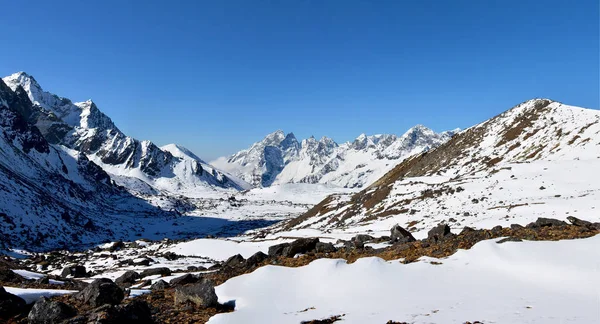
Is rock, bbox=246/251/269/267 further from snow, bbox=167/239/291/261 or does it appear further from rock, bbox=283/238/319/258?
snow, bbox=167/239/291/261

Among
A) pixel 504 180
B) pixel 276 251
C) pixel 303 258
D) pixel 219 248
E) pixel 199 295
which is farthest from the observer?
pixel 219 248

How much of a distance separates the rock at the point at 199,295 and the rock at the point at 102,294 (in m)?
2.12

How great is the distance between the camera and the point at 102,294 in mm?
12406

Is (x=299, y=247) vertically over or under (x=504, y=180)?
under

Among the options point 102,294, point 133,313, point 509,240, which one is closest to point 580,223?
point 509,240

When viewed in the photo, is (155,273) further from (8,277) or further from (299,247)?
(299,247)

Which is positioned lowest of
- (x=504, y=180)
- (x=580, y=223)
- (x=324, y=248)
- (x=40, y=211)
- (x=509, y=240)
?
(x=324, y=248)

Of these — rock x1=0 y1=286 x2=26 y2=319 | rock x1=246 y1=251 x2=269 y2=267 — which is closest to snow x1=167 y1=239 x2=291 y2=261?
rock x1=246 y1=251 x2=269 y2=267

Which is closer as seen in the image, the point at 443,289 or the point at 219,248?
the point at 443,289

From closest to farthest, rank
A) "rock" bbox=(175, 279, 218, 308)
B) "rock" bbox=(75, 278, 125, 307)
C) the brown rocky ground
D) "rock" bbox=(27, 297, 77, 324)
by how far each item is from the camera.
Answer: "rock" bbox=(27, 297, 77, 324)
the brown rocky ground
"rock" bbox=(175, 279, 218, 308)
"rock" bbox=(75, 278, 125, 307)

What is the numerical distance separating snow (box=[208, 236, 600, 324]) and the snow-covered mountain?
647 inches

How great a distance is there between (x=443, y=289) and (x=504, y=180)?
43.7m

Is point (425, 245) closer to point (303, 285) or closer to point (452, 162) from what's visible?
point (303, 285)

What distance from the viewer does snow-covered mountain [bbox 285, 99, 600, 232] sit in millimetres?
33812
